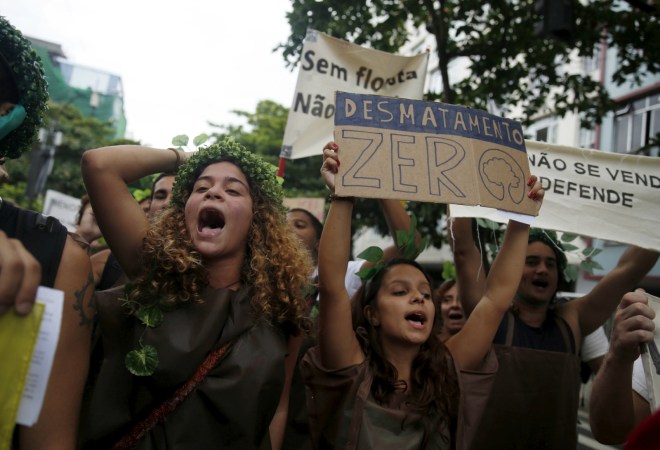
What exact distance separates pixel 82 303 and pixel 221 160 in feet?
2.81

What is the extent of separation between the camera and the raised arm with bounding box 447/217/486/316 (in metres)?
2.90

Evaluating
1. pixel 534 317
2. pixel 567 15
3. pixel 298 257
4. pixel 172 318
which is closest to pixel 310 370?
pixel 298 257

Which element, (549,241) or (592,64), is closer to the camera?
(549,241)

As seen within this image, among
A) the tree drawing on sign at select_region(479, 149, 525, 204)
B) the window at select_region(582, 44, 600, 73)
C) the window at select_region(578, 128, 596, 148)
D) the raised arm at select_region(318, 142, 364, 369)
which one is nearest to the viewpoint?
the raised arm at select_region(318, 142, 364, 369)

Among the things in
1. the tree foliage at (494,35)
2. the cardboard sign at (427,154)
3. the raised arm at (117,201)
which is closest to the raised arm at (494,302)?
the cardboard sign at (427,154)

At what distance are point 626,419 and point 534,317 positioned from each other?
1049 mm

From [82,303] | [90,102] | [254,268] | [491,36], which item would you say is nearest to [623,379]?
[254,268]

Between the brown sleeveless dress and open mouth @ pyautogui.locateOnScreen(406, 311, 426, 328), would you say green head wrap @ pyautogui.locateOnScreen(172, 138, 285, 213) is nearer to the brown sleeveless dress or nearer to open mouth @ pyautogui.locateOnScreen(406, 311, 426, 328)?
the brown sleeveless dress

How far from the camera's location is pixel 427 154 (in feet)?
7.61

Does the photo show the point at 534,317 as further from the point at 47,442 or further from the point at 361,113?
the point at 47,442

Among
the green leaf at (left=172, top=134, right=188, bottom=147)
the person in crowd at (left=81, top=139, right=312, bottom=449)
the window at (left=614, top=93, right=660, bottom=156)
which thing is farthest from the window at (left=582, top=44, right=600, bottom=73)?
the person in crowd at (left=81, top=139, right=312, bottom=449)

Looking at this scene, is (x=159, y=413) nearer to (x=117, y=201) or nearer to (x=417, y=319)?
(x=117, y=201)

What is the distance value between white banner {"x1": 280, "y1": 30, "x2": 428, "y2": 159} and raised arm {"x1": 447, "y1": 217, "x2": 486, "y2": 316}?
5.11 ft

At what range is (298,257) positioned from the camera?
7.54 ft
